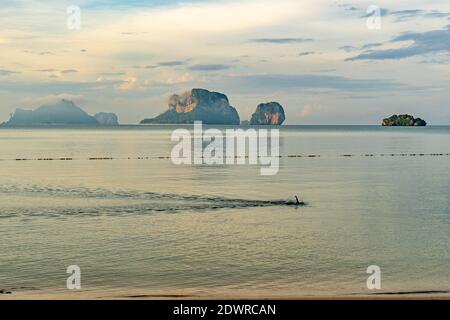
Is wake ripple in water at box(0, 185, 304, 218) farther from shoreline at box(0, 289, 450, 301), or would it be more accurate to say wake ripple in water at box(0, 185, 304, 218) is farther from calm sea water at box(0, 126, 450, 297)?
shoreline at box(0, 289, 450, 301)

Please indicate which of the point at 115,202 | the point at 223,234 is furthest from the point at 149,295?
the point at 115,202

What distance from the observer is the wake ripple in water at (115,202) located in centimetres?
4494

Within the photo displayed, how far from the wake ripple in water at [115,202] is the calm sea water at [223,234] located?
89 millimetres

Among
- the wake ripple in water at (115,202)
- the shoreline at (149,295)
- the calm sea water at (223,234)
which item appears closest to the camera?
the shoreline at (149,295)

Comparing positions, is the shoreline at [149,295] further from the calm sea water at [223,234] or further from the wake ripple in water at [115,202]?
the wake ripple in water at [115,202]

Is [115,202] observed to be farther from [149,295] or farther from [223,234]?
[149,295]

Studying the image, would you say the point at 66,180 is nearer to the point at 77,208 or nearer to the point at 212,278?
the point at 77,208

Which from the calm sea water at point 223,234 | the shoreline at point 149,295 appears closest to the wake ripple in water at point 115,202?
the calm sea water at point 223,234

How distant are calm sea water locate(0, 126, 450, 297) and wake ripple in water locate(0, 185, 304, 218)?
0.29 ft

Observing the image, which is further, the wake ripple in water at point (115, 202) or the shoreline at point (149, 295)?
the wake ripple in water at point (115, 202)

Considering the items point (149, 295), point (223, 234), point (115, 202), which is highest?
point (115, 202)

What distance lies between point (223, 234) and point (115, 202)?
671 inches

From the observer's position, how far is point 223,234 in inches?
1400

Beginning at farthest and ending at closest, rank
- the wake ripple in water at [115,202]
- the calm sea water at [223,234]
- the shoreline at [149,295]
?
the wake ripple in water at [115,202]
the calm sea water at [223,234]
the shoreline at [149,295]
